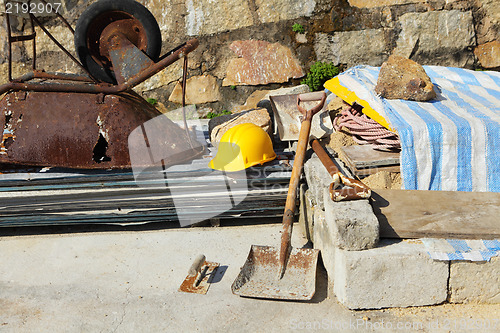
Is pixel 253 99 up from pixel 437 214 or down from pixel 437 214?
up

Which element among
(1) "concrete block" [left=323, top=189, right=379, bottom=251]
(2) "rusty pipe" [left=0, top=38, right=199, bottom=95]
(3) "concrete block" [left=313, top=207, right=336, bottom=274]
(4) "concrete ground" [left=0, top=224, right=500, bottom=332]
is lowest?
(4) "concrete ground" [left=0, top=224, right=500, bottom=332]

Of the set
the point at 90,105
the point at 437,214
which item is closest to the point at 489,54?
the point at 437,214

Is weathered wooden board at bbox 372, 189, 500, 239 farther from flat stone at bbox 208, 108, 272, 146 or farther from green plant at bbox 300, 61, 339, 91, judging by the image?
green plant at bbox 300, 61, 339, 91

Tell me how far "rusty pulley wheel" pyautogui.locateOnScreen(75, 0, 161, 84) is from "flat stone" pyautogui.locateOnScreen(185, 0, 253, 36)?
212 centimetres

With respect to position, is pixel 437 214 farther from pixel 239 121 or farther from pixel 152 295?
pixel 239 121

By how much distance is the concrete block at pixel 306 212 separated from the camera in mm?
3439

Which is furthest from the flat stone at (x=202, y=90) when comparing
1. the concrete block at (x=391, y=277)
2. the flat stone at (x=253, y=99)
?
the concrete block at (x=391, y=277)

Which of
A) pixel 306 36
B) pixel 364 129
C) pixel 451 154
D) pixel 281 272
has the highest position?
pixel 306 36

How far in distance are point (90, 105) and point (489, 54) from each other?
15.7 ft

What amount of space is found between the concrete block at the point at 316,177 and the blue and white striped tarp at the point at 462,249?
2.45ft

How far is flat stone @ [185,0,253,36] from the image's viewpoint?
18.6 feet

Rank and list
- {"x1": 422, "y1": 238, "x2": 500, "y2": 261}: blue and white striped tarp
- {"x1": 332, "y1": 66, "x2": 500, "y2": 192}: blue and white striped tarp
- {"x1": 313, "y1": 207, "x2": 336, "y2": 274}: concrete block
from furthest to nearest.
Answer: {"x1": 332, "y1": 66, "x2": 500, "y2": 192}: blue and white striped tarp, {"x1": 313, "y1": 207, "x2": 336, "y2": 274}: concrete block, {"x1": 422, "y1": 238, "x2": 500, "y2": 261}: blue and white striped tarp

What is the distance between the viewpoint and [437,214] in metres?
2.89

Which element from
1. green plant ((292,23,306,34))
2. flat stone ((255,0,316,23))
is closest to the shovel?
green plant ((292,23,306,34))
